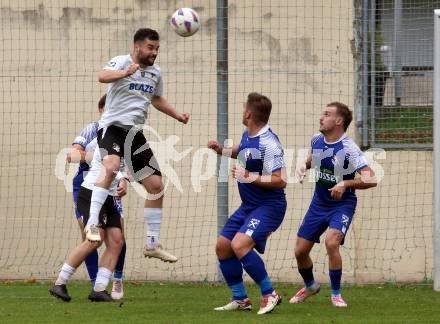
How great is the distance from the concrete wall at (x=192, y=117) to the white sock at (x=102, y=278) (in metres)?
3.43

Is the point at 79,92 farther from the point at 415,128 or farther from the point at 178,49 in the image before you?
the point at 415,128

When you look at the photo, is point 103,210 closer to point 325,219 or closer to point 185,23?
point 185,23

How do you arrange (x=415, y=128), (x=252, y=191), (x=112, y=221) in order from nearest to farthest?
1. (x=252, y=191)
2. (x=112, y=221)
3. (x=415, y=128)

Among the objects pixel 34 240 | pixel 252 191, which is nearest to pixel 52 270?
pixel 34 240

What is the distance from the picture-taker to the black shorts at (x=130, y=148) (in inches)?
377

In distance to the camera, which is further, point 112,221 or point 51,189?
point 51,189

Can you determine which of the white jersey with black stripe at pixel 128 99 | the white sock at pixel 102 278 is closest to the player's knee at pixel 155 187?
the white jersey with black stripe at pixel 128 99

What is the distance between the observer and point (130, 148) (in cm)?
973

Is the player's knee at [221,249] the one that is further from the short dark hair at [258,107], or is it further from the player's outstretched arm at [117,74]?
the player's outstretched arm at [117,74]

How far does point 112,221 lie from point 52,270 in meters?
3.55

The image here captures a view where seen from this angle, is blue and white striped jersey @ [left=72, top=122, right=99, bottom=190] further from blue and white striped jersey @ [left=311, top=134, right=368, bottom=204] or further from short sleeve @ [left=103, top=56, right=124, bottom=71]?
blue and white striped jersey @ [left=311, top=134, right=368, bottom=204]

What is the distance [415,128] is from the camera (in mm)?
12898

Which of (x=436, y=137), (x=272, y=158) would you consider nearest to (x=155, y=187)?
(x=272, y=158)

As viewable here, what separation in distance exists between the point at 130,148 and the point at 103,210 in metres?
0.72
